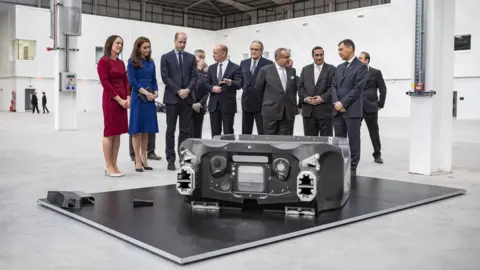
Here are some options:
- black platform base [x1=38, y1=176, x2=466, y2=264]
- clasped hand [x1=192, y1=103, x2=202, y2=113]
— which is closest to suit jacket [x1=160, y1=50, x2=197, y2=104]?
clasped hand [x1=192, y1=103, x2=202, y2=113]

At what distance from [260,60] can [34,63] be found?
29.3m

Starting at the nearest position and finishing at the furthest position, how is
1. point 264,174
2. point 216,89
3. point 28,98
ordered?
point 264,174 < point 216,89 < point 28,98

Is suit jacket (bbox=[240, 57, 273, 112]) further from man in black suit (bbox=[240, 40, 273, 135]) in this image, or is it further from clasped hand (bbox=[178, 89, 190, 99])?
clasped hand (bbox=[178, 89, 190, 99])

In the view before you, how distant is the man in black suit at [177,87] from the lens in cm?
711

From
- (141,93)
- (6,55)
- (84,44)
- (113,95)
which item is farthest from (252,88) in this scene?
(6,55)

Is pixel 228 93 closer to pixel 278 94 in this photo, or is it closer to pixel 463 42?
pixel 278 94

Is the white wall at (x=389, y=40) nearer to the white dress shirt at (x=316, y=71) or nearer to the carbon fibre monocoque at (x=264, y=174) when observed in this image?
the white dress shirt at (x=316, y=71)

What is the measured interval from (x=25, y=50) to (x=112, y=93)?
30.0 meters

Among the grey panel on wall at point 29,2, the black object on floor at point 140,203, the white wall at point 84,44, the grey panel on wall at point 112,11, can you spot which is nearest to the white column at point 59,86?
the black object on floor at point 140,203

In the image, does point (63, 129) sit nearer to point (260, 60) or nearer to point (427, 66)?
point (260, 60)

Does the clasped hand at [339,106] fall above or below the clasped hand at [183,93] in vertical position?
below

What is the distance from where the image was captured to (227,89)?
7.61m

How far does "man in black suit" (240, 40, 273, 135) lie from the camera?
7.48 meters

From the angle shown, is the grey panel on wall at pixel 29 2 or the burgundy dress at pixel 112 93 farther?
the grey panel on wall at pixel 29 2
